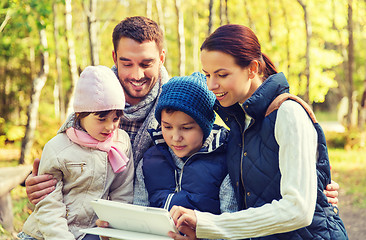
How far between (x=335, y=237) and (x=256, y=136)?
673 millimetres

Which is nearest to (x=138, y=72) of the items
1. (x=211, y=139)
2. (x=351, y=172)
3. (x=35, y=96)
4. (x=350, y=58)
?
(x=211, y=139)

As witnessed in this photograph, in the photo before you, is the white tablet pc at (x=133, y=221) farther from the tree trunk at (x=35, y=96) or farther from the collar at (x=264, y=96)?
the tree trunk at (x=35, y=96)

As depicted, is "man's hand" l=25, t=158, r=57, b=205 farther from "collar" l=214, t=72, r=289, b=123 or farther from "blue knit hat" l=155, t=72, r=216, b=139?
"collar" l=214, t=72, r=289, b=123

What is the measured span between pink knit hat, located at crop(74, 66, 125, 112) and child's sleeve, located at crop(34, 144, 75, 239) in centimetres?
34

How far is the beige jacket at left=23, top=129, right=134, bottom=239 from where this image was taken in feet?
9.10

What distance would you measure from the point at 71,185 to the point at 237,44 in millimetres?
1270

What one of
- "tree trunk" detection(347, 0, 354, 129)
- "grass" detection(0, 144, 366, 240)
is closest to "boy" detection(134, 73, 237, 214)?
"grass" detection(0, 144, 366, 240)

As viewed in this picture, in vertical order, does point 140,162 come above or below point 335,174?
above

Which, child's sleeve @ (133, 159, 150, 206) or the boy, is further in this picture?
child's sleeve @ (133, 159, 150, 206)

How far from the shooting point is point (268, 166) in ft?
8.07

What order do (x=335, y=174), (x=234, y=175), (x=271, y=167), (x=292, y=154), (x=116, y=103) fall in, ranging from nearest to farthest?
(x=292, y=154)
(x=271, y=167)
(x=234, y=175)
(x=116, y=103)
(x=335, y=174)

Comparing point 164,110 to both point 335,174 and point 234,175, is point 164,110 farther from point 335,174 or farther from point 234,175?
point 335,174

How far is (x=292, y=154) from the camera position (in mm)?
2283

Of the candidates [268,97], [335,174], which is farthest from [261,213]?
[335,174]
